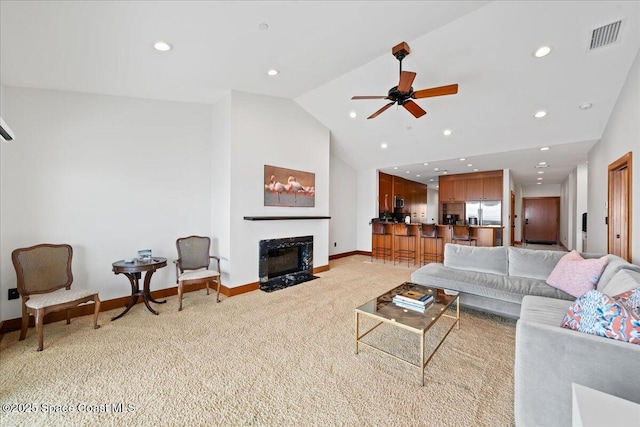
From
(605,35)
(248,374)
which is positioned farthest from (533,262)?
(248,374)

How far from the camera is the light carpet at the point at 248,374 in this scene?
1.67 m

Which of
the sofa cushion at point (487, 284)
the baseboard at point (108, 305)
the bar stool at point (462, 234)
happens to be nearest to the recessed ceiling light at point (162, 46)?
the baseboard at point (108, 305)

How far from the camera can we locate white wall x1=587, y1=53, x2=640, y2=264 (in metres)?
2.65

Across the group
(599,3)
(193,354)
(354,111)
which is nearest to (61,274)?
(193,354)

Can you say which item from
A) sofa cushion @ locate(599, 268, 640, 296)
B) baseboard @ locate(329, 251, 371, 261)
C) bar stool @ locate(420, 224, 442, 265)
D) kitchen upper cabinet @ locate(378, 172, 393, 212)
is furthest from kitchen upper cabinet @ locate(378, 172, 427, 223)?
sofa cushion @ locate(599, 268, 640, 296)

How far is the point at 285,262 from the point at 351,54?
11.7 ft

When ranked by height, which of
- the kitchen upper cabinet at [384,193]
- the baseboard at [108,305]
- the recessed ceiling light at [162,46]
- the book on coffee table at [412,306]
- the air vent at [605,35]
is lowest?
the baseboard at [108,305]

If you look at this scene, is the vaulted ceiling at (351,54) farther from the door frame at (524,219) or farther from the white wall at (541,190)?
the door frame at (524,219)

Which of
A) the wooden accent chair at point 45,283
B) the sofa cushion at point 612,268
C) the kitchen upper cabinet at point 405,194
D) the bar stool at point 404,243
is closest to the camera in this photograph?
the sofa cushion at point 612,268

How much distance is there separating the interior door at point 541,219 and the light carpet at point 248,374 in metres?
11.0

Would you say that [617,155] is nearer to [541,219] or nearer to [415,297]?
[415,297]

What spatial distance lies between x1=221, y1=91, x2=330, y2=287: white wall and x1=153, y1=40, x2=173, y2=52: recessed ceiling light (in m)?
1.32

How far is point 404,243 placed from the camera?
662 cm

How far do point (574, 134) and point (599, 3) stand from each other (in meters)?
2.65
